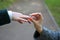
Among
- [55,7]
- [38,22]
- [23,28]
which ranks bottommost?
[38,22]

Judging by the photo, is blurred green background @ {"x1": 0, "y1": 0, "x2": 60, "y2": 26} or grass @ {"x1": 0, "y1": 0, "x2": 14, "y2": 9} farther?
grass @ {"x1": 0, "y1": 0, "x2": 14, "y2": 9}

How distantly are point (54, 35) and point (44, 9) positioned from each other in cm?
217

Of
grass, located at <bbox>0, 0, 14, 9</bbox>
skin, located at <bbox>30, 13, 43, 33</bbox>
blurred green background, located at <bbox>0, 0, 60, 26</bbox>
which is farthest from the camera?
grass, located at <bbox>0, 0, 14, 9</bbox>

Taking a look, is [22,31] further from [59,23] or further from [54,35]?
[54,35]

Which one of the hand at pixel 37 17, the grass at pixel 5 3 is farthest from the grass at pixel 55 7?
the hand at pixel 37 17

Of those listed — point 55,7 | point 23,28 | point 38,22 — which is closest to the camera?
point 38,22

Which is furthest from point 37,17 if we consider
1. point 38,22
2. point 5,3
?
point 5,3

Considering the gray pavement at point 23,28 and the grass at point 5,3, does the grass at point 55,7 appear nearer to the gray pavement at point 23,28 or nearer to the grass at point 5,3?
the gray pavement at point 23,28

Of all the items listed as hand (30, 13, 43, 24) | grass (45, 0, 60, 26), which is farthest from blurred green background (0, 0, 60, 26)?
hand (30, 13, 43, 24)

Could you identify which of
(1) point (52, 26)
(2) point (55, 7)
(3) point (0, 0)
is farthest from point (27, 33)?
(3) point (0, 0)

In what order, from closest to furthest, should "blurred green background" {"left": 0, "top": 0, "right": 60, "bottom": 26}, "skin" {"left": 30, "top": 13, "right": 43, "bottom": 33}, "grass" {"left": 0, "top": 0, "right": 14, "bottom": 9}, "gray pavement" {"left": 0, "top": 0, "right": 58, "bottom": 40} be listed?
"skin" {"left": 30, "top": 13, "right": 43, "bottom": 33} → "gray pavement" {"left": 0, "top": 0, "right": 58, "bottom": 40} → "blurred green background" {"left": 0, "top": 0, "right": 60, "bottom": 26} → "grass" {"left": 0, "top": 0, "right": 14, "bottom": 9}

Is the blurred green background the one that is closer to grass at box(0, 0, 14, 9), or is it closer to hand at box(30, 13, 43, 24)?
grass at box(0, 0, 14, 9)

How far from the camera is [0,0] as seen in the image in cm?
364

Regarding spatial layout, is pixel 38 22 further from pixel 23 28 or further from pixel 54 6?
pixel 54 6
